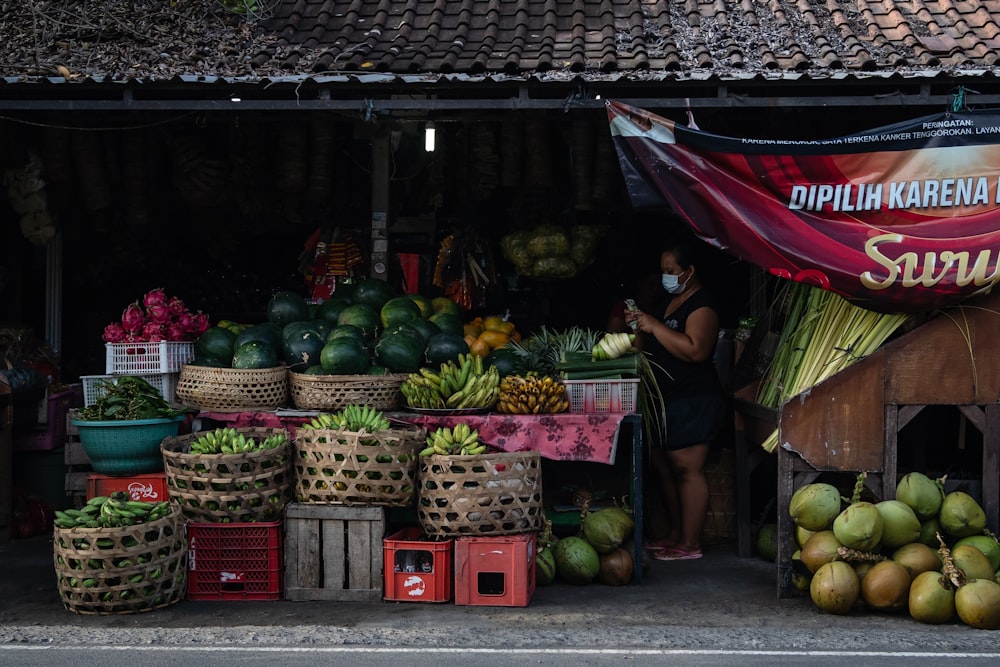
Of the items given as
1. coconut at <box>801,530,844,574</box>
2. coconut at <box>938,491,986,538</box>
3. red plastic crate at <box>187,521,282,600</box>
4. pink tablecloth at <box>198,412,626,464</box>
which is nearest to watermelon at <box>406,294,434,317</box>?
pink tablecloth at <box>198,412,626,464</box>

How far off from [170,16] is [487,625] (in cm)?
533

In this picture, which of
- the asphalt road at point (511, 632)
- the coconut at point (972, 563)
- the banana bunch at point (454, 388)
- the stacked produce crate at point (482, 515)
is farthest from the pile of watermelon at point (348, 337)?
the coconut at point (972, 563)

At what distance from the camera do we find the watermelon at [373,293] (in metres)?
8.41

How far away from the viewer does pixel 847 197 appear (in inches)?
272

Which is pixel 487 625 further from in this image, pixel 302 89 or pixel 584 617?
pixel 302 89

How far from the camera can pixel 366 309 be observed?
8078 millimetres

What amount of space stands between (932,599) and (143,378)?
5.50 meters

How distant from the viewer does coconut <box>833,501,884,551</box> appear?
6191mm

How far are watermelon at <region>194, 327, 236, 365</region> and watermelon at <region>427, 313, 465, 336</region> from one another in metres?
1.51

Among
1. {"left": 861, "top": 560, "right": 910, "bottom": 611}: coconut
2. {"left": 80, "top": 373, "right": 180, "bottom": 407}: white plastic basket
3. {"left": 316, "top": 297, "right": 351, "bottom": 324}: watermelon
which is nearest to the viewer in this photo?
{"left": 861, "top": 560, "right": 910, "bottom": 611}: coconut

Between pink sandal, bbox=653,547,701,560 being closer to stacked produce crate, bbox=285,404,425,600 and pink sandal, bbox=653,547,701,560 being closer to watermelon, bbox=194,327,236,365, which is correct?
stacked produce crate, bbox=285,404,425,600

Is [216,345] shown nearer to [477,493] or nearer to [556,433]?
[477,493]

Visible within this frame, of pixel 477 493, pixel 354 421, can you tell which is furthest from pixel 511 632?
pixel 354 421

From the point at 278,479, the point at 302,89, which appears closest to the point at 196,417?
the point at 278,479
